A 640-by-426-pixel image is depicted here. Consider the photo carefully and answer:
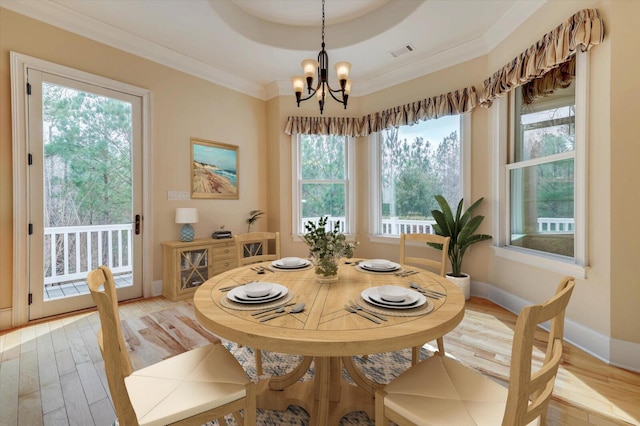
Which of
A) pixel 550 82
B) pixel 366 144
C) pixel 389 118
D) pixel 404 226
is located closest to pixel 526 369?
pixel 550 82

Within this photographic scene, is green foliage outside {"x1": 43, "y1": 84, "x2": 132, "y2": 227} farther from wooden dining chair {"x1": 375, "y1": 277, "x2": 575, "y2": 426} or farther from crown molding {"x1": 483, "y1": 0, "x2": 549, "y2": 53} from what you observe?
crown molding {"x1": 483, "y1": 0, "x2": 549, "y2": 53}

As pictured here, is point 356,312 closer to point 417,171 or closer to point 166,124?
point 417,171

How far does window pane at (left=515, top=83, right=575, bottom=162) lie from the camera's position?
2.41 meters

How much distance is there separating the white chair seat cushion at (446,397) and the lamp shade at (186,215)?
10.0 feet

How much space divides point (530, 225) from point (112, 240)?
4509 mm

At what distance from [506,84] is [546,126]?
562mm

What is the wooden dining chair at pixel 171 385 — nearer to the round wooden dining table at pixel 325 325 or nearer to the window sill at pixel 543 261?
the round wooden dining table at pixel 325 325

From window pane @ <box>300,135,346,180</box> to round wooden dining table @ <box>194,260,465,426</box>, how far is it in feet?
8.81

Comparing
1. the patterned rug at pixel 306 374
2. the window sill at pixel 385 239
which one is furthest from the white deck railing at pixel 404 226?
the patterned rug at pixel 306 374

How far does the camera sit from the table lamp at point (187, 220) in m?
3.41

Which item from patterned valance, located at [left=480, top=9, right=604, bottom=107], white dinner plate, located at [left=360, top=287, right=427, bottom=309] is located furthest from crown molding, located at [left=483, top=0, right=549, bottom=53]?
white dinner plate, located at [left=360, top=287, right=427, bottom=309]

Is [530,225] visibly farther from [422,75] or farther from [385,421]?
[385,421]

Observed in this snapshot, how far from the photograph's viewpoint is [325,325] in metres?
1.00

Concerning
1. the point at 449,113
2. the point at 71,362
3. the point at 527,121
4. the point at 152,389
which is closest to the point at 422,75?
the point at 449,113
